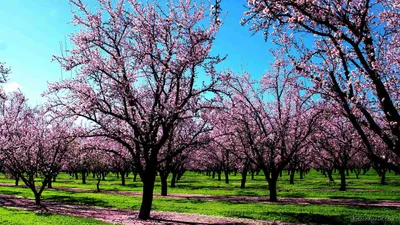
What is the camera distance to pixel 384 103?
9.88m

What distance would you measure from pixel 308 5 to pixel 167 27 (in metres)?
10.9

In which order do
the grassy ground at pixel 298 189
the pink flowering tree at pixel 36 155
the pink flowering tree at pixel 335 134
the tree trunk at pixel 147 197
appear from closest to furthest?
the pink flowering tree at pixel 335 134, the tree trunk at pixel 147 197, the pink flowering tree at pixel 36 155, the grassy ground at pixel 298 189

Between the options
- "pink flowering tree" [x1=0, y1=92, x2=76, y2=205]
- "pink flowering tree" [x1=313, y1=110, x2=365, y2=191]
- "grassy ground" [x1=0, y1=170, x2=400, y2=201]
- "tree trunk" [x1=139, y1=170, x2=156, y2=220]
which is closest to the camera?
"pink flowering tree" [x1=313, y1=110, x2=365, y2=191]

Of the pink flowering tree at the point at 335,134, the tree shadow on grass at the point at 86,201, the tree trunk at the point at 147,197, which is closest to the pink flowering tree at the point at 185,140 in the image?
the tree trunk at the point at 147,197

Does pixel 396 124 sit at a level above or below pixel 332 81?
below

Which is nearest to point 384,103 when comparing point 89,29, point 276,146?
point 89,29

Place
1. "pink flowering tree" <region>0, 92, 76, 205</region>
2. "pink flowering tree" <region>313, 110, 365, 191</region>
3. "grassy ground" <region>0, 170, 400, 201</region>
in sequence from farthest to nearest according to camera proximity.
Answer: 1. "grassy ground" <region>0, 170, 400, 201</region>
2. "pink flowering tree" <region>0, 92, 76, 205</region>
3. "pink flowering tree" <region>313, 110, 365, 191</region>

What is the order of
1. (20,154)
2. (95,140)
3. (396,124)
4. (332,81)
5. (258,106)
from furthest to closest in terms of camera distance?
(258,106) < (20,154) < (95,140) < (332,81) < (396,124)

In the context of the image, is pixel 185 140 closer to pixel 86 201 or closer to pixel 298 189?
pixel 86 201

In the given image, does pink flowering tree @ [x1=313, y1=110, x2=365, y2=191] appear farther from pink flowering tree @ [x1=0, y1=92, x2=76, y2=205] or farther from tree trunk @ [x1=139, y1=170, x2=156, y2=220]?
pink flowering tree @ [x1=0, y1=92, x2=76, y2=205]

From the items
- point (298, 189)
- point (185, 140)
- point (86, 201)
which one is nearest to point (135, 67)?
point (185, 140)

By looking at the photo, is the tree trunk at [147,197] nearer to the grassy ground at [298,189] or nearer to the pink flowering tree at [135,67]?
the pink flowering tree at [135,67]

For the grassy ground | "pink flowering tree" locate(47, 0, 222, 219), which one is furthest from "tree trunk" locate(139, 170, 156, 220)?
the grassy ground

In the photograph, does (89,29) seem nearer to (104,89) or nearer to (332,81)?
(104,89)
